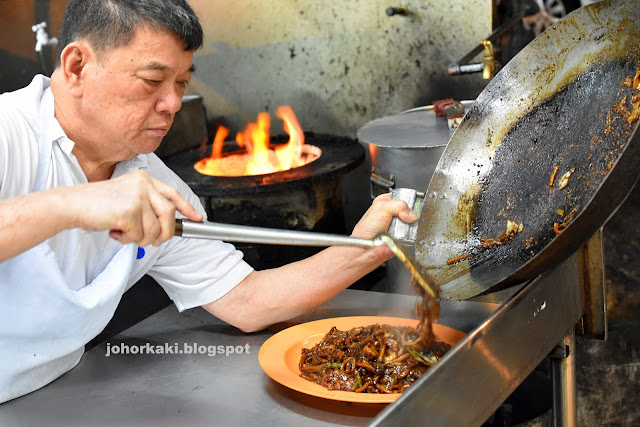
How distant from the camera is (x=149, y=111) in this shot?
1.67 m

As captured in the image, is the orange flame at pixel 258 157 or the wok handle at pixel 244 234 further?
the orange flame at pixel 258 157

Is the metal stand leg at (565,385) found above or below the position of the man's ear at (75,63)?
below

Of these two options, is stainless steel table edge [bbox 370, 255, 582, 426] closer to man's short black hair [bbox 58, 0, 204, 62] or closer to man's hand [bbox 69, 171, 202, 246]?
man's hand [bbox 69, 171, 202, 246]

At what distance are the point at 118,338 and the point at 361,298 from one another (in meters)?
0.74

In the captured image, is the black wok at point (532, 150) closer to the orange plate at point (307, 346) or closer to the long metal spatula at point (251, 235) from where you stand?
the orange plate at point (307, 346)

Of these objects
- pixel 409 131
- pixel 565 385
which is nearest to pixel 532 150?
pixel 565 385

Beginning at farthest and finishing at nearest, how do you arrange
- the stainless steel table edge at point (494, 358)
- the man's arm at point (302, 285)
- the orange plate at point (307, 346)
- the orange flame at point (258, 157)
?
the orange flame at point (258, 157) < the man's arm at point (302, 285) < the orange plate at point (307, 346) < the stainless steel table edge at point (494, 358)

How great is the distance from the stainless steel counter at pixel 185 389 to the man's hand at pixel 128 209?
416mm

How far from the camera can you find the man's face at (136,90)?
160cm

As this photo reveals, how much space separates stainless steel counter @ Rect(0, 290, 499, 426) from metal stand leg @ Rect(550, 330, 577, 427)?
0.23 metres

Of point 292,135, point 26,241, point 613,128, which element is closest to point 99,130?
point 26,241

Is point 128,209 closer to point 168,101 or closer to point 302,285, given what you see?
point 168,101

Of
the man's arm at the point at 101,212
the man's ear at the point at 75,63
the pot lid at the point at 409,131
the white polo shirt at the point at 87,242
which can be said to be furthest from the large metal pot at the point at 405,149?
the man's arm at the point at 101,212

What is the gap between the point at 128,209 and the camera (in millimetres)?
1257
